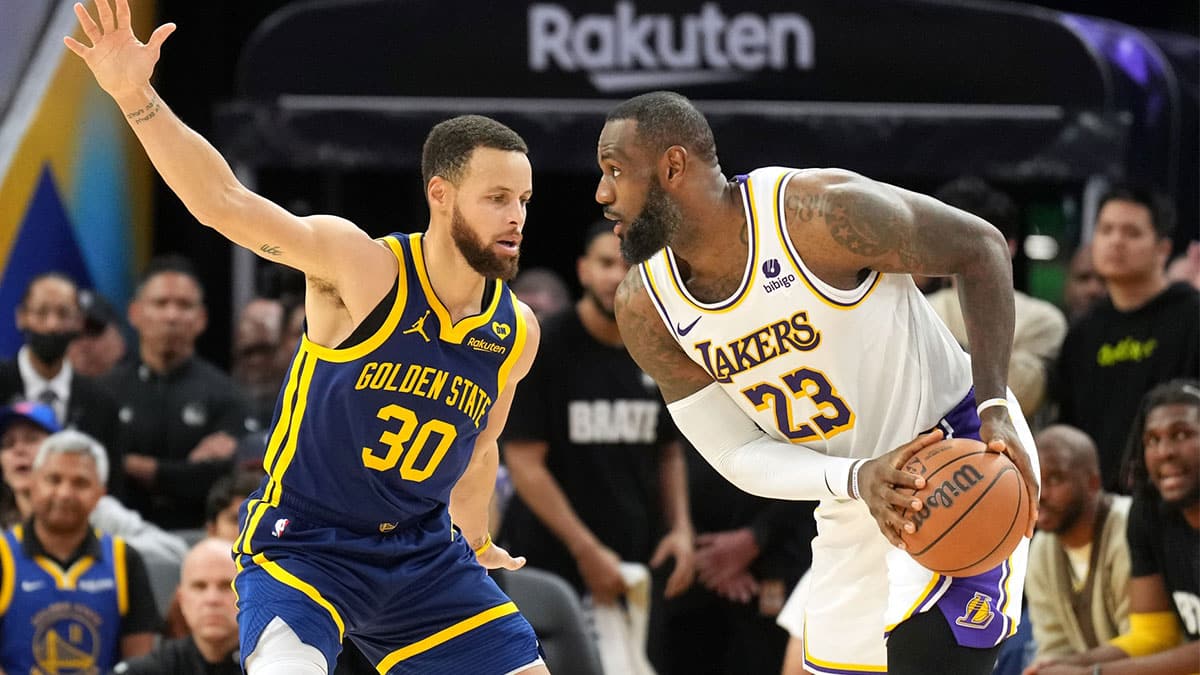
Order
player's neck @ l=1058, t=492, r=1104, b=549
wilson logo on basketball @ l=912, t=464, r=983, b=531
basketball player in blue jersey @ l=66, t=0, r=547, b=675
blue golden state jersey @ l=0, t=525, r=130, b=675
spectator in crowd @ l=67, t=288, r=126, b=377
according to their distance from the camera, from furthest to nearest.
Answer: spectator in crowd @ l=67, t=288, r=126, b=377, blue golden state jersey @ l=0, t=525, r=130, b=675, player's neck @ l=1058, t=492, r=1104, b=549, basketball player in blue jersey @ l=66, t=0, r=547, b=675, wilson logo on basketball @ l=912, t=464, r=983, b=531

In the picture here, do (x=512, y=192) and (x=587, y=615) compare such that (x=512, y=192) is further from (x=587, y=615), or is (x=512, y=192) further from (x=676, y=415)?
(x=587, y=615)

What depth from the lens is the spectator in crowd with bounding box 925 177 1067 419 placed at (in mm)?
7207

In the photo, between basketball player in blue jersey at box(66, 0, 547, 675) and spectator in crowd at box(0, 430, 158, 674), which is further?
spectator in crowd at box(0, 430, 158, 674)

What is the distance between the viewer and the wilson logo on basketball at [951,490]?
4.48m

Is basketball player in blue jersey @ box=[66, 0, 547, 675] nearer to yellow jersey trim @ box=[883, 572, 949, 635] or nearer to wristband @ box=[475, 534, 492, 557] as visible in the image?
wristband @ box=[475, 534, 492, 557]

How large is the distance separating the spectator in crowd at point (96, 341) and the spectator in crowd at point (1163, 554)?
509 centimetres

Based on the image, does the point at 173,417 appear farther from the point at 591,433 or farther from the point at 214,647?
the point at 591,433

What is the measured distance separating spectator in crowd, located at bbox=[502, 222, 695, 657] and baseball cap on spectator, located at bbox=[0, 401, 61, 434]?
205 centimetres

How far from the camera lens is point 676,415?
5.23 meters

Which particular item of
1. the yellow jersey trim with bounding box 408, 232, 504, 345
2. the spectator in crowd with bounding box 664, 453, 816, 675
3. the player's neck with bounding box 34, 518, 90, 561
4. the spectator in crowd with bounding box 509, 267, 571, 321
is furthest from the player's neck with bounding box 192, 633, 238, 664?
the spectator in crowd with bounding box 509, 267, 571, 321

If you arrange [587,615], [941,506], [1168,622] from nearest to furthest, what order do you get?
[941,506], [1168,622], [587,615]

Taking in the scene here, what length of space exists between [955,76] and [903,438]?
6434mm

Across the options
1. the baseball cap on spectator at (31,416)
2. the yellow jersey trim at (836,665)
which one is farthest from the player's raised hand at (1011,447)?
the baseball cap on spectator at (31,416)

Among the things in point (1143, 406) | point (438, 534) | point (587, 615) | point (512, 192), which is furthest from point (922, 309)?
point (587, 615)
